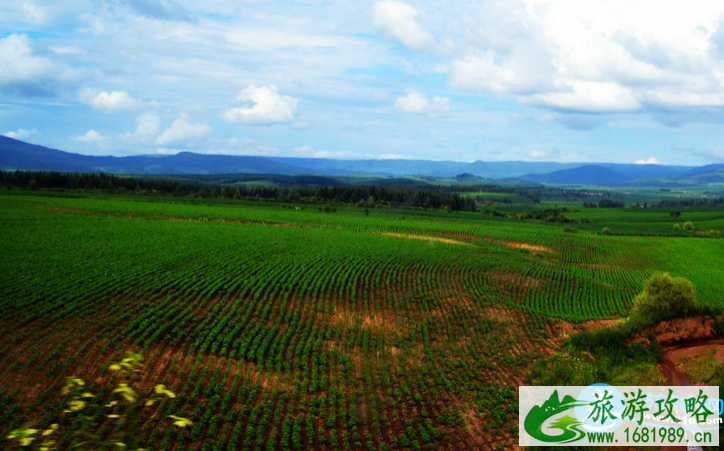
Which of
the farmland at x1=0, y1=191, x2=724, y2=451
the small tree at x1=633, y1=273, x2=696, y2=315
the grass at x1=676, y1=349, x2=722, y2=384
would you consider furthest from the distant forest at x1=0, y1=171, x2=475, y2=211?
the grass at x1=676, y1=349, x2=722, y2=384

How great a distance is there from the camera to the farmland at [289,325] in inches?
695

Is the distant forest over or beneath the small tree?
over

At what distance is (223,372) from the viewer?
21.0m

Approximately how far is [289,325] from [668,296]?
2471 cm

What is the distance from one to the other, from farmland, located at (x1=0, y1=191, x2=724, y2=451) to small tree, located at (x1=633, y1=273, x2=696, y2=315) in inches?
216

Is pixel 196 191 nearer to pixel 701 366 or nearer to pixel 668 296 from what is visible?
pixel 668 296

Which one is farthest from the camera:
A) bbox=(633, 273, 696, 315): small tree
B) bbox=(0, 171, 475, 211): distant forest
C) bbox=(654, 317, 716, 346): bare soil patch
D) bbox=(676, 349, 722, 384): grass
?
bbox=(0, 171, 475, 211): distant forest

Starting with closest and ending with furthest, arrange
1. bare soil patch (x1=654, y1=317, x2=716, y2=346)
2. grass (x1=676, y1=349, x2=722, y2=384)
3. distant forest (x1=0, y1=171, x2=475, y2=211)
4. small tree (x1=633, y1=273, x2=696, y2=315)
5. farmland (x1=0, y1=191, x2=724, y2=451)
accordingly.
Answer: farmland (x1=0, y1=191, x2=724, y2=451) → grass (x1=676, y1=349, x2=722, y2=384) → bare soil patch (x1=654, y1=317, x2=716, y2=346) → small tree (x1=633, y1=273, x2=696, y2=315) → distant forest (x1=0, y1=171, x2=475, y2=211)

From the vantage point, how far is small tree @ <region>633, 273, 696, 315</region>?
96.5 ft

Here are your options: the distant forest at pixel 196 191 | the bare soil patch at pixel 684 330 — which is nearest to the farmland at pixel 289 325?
the bare soil patch at pixel 684 330

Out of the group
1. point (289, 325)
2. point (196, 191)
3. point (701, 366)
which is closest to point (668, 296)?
point (701, 366)

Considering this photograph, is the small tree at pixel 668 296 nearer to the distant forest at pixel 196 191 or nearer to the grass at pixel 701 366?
the grass at pixel 701 366

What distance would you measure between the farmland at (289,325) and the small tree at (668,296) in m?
5.48

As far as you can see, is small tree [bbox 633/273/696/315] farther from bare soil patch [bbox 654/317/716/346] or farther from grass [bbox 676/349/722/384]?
grass [bbox 676/349/722/384]
